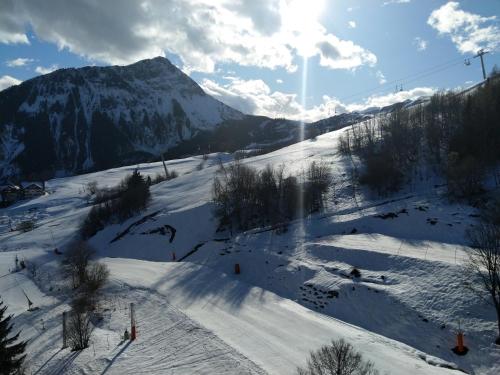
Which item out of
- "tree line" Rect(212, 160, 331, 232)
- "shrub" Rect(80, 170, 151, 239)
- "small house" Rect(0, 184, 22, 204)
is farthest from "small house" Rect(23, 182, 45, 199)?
"tree line" Rect(212, 160, 331, 232)

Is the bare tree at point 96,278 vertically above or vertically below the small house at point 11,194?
below

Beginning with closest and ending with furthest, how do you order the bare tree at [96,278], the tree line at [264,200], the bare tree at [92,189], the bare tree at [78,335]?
the bare tree at [78,335], the bare tree at [96,278], the tree line at [264,200], the bare tree at [92,189]

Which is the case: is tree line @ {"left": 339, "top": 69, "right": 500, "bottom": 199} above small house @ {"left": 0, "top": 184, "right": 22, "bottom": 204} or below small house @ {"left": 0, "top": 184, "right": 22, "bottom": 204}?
below

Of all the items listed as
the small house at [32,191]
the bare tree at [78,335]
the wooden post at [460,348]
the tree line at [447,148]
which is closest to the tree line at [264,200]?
the tree line at [447,148]

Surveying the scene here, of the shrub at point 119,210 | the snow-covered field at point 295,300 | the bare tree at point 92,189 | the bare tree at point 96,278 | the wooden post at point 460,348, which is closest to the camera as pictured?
the snow-covered field at point 295,300

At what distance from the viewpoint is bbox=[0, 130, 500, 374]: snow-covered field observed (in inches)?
653

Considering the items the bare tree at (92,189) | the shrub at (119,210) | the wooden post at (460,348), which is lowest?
the wooden post at (460,348)

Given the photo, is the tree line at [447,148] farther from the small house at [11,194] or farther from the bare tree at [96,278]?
the small house at [11,194]

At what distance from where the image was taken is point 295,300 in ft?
89.7

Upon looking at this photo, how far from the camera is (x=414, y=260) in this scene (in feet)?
90.9

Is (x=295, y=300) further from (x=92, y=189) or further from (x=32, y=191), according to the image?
(x=32, y=191)

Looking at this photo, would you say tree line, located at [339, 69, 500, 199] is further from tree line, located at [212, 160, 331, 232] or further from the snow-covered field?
tree line, located at [212, 160, 331, 232]

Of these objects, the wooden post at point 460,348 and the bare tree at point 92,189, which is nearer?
the wooden post at point 460,348

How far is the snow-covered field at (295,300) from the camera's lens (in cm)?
1658
